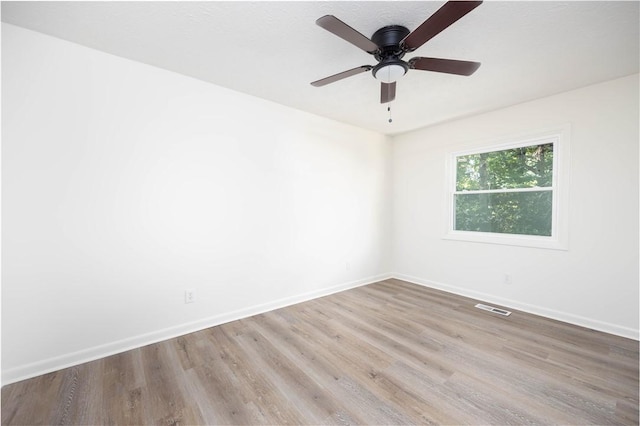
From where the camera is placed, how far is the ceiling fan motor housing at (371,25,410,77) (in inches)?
72.2

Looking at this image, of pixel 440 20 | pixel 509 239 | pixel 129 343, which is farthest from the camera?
pixel 509 239

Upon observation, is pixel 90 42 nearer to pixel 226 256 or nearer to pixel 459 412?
pixel 226 256

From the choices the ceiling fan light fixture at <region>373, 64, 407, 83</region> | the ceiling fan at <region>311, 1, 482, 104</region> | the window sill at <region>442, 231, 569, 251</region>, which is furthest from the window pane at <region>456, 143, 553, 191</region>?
the ceiling fan light fixture at <region>373, 64, 407, 83</region>

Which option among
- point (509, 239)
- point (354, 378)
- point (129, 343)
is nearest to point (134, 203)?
point (129, 343)

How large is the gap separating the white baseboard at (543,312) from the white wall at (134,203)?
195 cm

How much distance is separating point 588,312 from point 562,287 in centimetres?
30

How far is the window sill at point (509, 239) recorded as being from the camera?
3013 millimetres

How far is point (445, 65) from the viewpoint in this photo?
1.85 meters

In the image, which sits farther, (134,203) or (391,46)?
(134,203)

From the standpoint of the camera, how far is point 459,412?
5.31 feet

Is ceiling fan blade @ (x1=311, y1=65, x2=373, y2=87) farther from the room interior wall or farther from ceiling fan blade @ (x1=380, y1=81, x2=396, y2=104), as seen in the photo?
the room interior wall

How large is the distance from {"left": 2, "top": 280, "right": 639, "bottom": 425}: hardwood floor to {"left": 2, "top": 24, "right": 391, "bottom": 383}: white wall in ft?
1.08

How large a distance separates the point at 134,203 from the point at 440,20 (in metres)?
2.65

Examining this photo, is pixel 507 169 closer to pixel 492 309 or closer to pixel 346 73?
pixel 492 309
